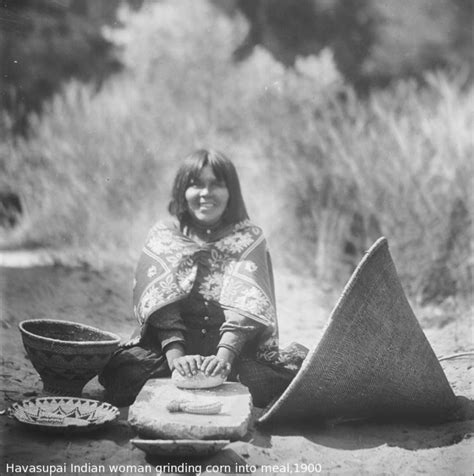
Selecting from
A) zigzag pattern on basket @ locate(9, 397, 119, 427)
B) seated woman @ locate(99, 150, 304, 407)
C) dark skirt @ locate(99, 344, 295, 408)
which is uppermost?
seated woman @ locate(99, 150, 304, 407)

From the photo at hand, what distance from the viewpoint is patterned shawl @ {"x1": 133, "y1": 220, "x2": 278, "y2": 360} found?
3016mm

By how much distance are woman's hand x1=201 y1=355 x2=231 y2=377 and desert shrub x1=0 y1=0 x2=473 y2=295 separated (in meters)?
3.38

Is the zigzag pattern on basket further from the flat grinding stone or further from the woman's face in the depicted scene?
the woman's face

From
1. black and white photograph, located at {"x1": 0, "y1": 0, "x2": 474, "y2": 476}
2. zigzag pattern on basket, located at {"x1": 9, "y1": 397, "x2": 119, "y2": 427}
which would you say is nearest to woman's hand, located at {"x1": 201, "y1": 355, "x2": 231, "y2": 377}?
black and white photograph, located at {"x1": 0, "y1": 0, "x2": 474, "y2": 476}

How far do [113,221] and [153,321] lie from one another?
4.26m

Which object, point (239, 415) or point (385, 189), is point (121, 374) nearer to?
point (239, 415)

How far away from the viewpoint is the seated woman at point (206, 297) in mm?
3002

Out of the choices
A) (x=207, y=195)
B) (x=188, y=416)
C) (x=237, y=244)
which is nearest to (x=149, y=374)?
(x=188, y=416)

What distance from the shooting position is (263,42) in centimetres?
1020

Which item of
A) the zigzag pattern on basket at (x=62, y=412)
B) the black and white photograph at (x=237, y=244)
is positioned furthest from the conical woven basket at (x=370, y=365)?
the zigzag pattern on basket at (x=62, y=412)

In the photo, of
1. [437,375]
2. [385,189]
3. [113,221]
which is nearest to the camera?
[437,375]

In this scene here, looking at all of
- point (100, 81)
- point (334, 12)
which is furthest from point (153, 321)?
point (334, 12)

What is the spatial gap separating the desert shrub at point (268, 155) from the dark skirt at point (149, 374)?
3040 millimetres

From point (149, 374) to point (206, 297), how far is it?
438 millimetres
